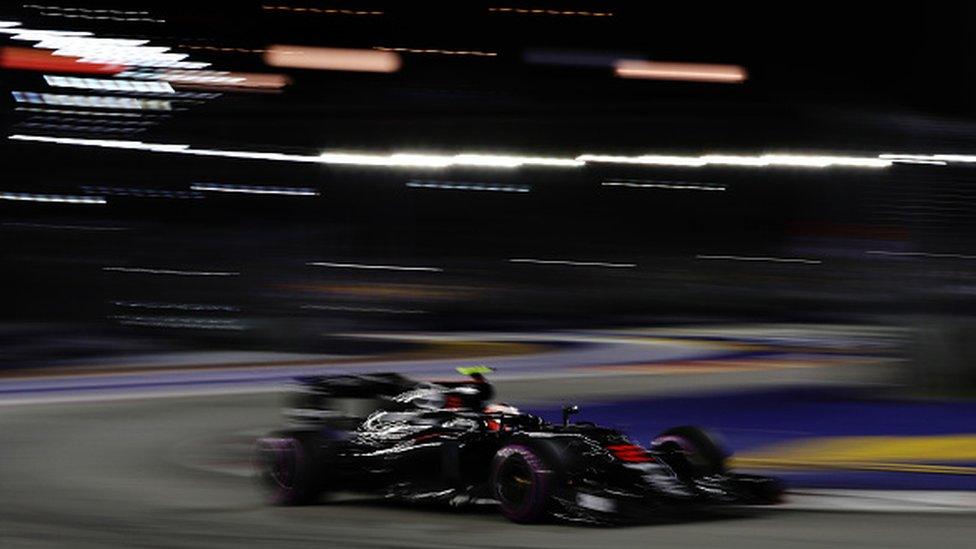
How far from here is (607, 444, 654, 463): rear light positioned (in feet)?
28.3

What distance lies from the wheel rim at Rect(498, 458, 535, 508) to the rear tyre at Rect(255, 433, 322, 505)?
161 cm

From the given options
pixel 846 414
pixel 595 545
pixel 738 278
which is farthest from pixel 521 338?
pixel 595 545

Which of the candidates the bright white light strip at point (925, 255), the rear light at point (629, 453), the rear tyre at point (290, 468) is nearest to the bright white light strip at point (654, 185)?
the bright white light strip at point (925, 255)

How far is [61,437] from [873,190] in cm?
924

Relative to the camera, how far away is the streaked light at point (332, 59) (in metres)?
54.6

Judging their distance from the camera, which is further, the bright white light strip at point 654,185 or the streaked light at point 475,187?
the bright white light strip at point 654,185

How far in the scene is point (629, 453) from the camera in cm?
868

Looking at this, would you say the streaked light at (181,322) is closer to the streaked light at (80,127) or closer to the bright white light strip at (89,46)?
the bright white light strip at (89,46)

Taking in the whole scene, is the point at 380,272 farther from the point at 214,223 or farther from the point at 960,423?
the point at 960,423

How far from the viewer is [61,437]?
15.4 m

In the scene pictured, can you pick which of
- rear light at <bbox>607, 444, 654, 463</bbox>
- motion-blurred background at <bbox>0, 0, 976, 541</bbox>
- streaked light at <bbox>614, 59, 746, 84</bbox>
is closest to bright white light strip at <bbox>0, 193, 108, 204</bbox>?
motion-blurred background at <bbox>0, 0, 976, 541</bbox>

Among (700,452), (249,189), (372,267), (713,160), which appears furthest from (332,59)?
(700,452)

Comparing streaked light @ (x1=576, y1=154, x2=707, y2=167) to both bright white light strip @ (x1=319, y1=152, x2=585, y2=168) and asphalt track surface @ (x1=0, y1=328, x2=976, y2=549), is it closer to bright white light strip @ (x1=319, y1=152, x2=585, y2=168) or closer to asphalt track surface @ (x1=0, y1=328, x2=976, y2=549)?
bright white light strip @ (x1=319, y1=152, x2=585, y2=168)

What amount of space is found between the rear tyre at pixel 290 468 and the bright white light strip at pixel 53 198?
3727 cm
